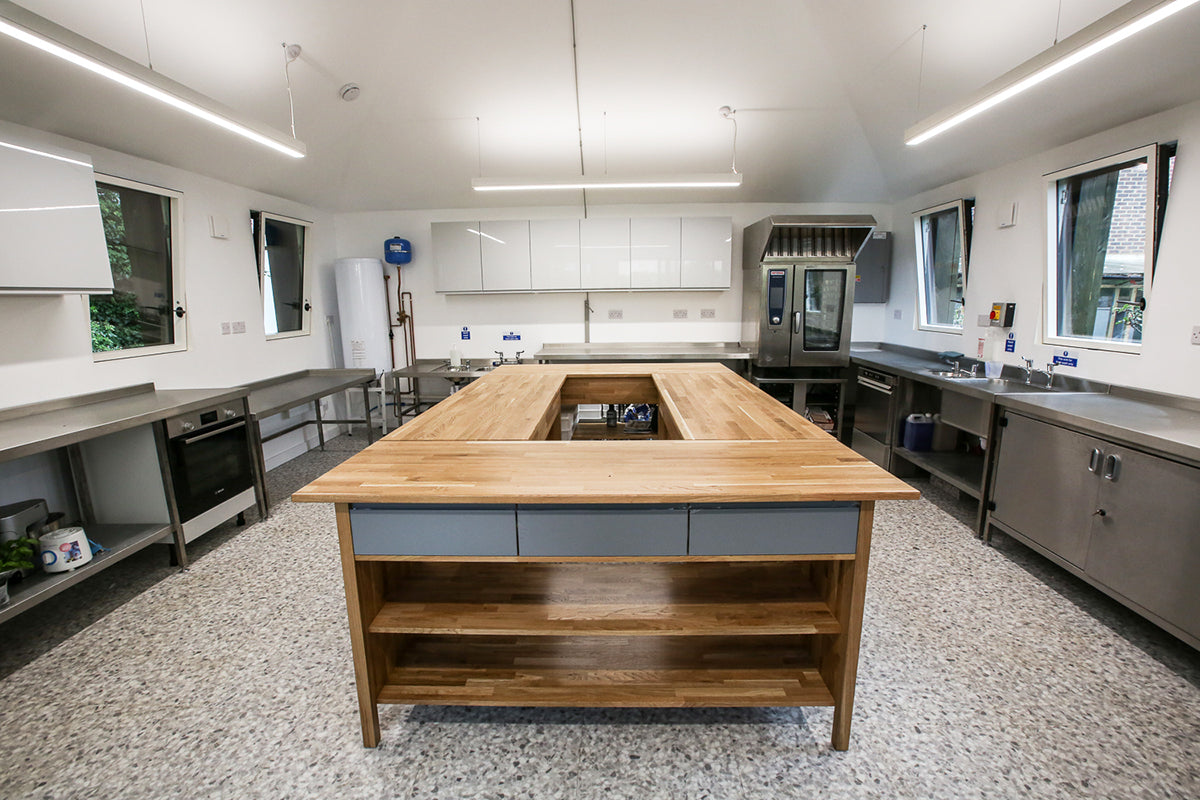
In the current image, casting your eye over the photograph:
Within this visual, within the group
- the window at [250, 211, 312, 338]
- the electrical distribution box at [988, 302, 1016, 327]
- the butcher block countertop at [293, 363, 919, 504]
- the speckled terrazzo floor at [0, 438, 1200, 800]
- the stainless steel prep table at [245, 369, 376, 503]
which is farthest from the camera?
the window at [250, 211, 312, 338]

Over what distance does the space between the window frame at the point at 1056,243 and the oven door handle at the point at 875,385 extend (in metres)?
1.04

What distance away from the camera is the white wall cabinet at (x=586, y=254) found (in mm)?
5180

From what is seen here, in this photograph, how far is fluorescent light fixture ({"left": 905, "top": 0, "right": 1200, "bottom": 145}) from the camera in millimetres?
1678

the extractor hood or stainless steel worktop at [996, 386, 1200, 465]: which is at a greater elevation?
the extractor hood

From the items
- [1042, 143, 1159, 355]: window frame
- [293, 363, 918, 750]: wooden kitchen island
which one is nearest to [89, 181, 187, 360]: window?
[293, 363, 918, 750]: wooden kitchen island

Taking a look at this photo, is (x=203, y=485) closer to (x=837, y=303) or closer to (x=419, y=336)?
(x=419, y=336)

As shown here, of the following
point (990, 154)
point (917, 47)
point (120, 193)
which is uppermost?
point (917, 47)

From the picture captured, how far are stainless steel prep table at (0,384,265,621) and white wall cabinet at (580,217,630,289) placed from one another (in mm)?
3312

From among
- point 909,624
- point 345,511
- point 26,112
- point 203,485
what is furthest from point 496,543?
point 26,112

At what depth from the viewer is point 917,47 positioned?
10.3ft

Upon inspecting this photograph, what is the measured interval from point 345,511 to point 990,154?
15.7 ft

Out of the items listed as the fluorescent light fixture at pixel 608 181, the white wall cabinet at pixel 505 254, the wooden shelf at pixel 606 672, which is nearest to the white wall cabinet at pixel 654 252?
the white wall cabinet at pixel 505 254

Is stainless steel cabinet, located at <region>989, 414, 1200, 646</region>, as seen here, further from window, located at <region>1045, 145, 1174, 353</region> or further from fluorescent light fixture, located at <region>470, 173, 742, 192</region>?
fluorescent light fixture, located at <region>470, 173, 742, 192</region>

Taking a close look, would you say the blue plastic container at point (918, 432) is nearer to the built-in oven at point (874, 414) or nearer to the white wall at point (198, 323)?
the built-in oven at point (874, 414)
